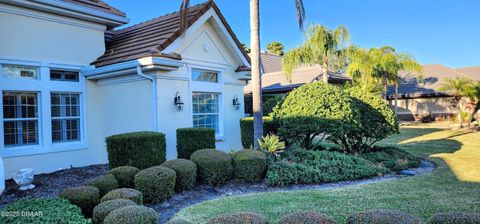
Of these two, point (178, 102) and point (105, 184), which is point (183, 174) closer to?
point (105, 184)

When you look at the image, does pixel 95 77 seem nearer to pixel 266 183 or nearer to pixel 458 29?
pixel 266 183

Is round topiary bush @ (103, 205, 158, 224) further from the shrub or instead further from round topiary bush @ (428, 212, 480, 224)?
round topiary bush @ (428, 212, 480, 224)

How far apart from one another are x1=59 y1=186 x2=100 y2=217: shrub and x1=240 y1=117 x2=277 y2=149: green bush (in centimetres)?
706

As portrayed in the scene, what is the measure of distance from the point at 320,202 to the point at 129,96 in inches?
275

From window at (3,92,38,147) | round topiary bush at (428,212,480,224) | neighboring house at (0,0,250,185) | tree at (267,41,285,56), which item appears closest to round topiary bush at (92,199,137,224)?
round topiary bush at (428,212,480,224)

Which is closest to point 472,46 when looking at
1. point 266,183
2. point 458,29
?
point 458,29

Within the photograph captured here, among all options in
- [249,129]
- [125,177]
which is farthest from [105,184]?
[249,129]

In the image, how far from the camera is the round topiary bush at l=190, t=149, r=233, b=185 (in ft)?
24.6

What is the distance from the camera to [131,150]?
310 inches

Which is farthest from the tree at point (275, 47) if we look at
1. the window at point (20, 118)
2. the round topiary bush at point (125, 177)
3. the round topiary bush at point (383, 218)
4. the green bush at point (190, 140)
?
the round topiary bush at point (383, 218)

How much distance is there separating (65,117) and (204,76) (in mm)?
4776

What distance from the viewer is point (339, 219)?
4.91m

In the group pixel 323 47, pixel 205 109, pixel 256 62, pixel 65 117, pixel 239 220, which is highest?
pixel 323 47

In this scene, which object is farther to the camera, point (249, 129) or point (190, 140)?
point (249, 129)
